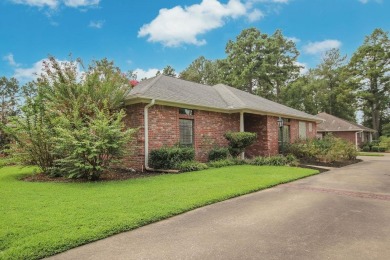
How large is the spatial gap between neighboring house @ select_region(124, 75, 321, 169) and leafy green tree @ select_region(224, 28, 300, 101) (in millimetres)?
19151

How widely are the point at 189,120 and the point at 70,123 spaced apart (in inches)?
204

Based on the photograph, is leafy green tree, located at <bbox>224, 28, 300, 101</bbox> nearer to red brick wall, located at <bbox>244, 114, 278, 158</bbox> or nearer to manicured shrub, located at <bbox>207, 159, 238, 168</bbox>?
red brick wall, located at <bbox>244, 114, 278, 158</bbox>

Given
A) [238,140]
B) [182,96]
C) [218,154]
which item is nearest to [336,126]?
[238,140]

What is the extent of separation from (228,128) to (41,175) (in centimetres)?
Result: 859

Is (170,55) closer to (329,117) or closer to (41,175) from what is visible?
(41,175)

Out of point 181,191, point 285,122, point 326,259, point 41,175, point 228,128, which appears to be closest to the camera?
point 326,259

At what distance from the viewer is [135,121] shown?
1036 centimetres

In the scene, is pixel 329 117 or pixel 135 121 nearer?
pixel 135 121

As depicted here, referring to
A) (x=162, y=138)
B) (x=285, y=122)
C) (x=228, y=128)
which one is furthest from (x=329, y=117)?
(x=162, y=138)

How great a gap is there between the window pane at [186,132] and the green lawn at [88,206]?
141 inches

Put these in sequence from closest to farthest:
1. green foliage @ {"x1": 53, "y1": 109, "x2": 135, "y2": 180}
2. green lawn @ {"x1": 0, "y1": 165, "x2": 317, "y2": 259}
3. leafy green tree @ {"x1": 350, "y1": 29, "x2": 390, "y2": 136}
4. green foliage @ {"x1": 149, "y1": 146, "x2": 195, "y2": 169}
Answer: green lawn @ {"x1": 0, "y1": 165, "x2": 317, "y2": 259}
green foliage @ {"x1": 53, "y1": 109, "x2": 135, "y2": 180}
green foliage @ {"x1": 149, "y1": 146, "x2": 195, "y2": 169}
leafy green tree @ {"x1": 350, "y1": 29, "x2": 390, "y2": 136}

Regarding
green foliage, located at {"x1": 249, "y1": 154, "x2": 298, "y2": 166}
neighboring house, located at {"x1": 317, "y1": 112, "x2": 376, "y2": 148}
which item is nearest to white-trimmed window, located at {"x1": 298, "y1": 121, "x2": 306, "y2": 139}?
green foliage, located at {"x1": 249, "y1": 154, "x2": 298, "y2": 166}

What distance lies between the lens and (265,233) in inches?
149

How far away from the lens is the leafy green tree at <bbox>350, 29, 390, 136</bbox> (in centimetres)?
3403
